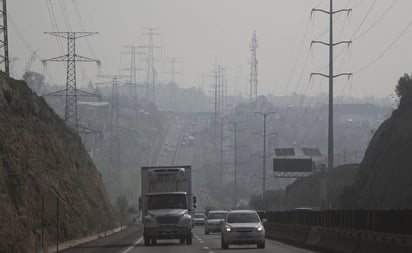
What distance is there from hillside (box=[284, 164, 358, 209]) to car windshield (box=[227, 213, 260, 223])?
69750 mm

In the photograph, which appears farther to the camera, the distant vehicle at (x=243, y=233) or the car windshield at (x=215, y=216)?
the car windshield at (x=215, y=216)

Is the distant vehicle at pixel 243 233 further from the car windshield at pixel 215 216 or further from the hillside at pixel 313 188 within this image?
the hillside at pixel 313 188

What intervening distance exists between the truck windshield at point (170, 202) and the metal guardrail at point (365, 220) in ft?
20.6

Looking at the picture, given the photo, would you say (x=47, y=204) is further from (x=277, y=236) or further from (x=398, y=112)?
(x=398, y=112)

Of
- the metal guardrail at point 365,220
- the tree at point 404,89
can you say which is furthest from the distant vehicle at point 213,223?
the tree at point 404,89

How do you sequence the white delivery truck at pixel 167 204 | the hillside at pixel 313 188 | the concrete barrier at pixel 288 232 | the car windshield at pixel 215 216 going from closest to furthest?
the concrete barrier at pixel 288 232 < the white delivery truck at pixel 167 204 < the car windshield at pixel 215 216 < the hillside at pixel 313 188

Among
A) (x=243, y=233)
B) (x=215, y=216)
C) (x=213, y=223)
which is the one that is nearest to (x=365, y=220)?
(x=243, y=233)

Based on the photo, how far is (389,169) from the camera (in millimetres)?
78812

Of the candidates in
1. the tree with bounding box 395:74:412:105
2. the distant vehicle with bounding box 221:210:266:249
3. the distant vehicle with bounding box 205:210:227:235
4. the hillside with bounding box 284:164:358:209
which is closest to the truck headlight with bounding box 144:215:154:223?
the distant vehicle with bounding box 221:210:266:249

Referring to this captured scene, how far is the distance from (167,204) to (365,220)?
1834 centimetres

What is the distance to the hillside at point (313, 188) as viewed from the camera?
114944 millimetres

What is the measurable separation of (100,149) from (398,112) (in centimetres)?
12071

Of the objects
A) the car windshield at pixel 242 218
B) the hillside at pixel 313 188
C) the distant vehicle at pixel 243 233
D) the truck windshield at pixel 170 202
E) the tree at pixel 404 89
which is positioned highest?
the tree at pixel 404 89

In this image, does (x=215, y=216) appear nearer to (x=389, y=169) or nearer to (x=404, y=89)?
(x=389, y=169)
